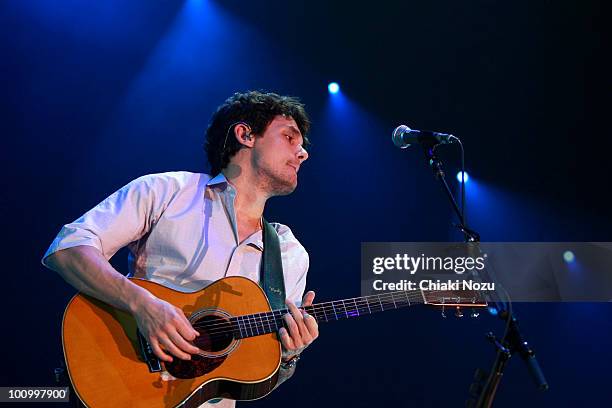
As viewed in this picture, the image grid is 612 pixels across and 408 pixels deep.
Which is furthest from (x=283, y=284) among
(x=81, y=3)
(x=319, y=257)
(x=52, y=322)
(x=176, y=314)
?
(x=81, y=3)

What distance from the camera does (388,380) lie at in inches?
200

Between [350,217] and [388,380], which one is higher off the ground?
[350,217]

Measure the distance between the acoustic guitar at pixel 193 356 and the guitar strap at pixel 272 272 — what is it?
25 cm

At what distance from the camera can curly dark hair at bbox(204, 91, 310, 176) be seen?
341 cm

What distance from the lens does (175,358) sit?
2.35 meters

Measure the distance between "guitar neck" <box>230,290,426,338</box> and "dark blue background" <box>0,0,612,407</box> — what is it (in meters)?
2.35

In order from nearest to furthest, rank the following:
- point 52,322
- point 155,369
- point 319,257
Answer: point 155,369 < point 52,322 < point 319,257

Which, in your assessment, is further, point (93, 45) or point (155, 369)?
point (93, 45)

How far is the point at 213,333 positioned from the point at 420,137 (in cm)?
142

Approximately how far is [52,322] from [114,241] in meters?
2.65

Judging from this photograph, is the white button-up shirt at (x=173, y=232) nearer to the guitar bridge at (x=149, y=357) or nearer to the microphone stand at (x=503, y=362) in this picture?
the guitar bridge at (x=149, y=357)

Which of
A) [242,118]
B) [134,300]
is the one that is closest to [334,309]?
[134,300]

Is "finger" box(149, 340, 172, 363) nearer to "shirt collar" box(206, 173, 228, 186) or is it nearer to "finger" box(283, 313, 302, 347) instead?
"finger" box(283, 313, 302, 347)

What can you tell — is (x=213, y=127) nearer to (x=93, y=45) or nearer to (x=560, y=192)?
(x=93, y=45)
